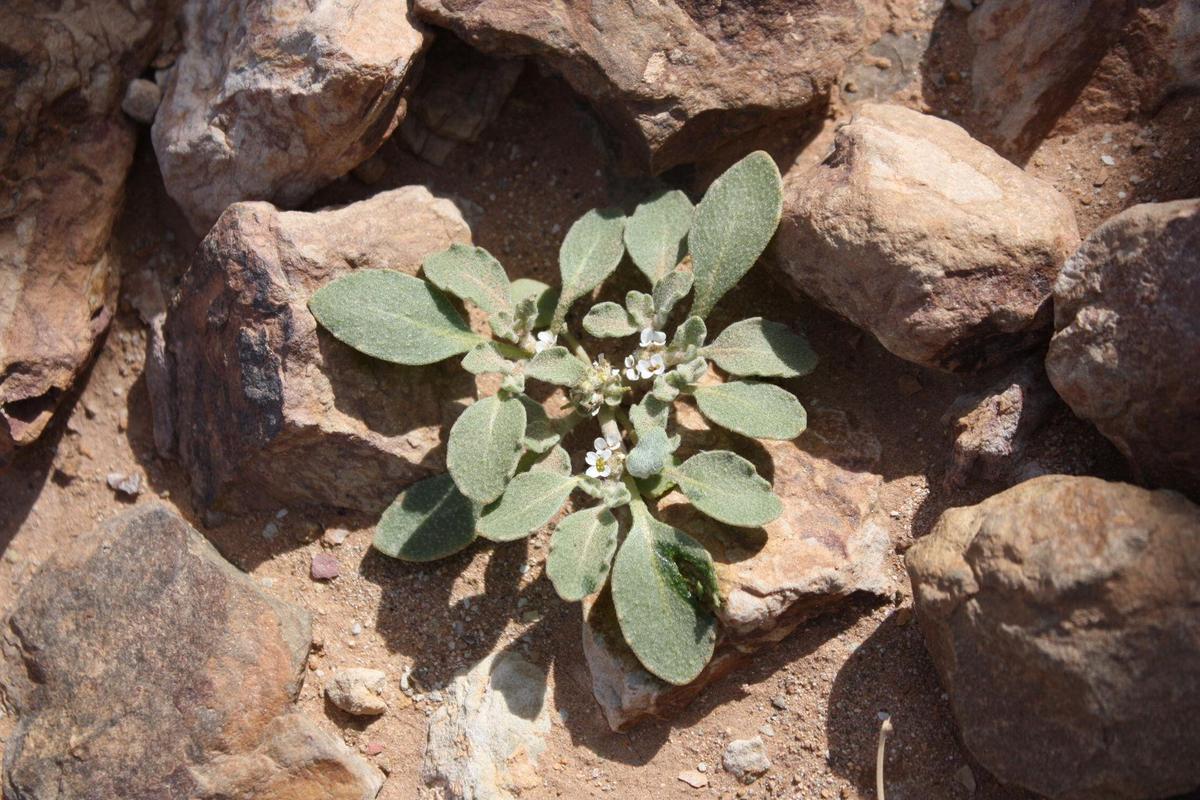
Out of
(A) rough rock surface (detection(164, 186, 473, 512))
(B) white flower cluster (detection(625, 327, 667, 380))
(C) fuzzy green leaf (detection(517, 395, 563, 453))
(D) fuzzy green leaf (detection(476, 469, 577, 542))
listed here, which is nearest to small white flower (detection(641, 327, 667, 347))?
(B) white flower cluster (detection(625, 327, 667, 380))

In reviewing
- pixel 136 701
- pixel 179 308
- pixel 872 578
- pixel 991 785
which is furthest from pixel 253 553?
pixel 991 785

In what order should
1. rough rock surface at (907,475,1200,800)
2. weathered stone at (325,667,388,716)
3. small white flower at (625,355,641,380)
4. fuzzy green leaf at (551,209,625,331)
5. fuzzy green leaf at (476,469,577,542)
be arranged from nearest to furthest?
rough rock surface at (907,475,1200,800) → fuzzy green leaf at (476,469,577,542) → weathered stone at (325,667,388,716) → small white flower at (625,355,641,380) → fuzzy green leaf at (551,209,625,331)

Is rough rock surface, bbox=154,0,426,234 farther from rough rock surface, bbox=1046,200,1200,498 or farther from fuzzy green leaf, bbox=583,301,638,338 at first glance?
rough rock surface, bbox=1046,200,1200,498

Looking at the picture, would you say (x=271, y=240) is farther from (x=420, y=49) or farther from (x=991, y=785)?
(x=991, y=785)

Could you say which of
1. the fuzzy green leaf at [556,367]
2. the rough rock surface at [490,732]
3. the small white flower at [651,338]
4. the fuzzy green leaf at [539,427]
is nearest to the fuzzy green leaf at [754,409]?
the small white flower at [651,338]

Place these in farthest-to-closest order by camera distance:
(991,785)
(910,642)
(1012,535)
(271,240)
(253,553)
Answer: (253,553)
(271,240)
(910,642)
(991,785)
(1012,535)

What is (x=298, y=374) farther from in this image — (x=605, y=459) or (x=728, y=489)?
(x=728, y=489)
